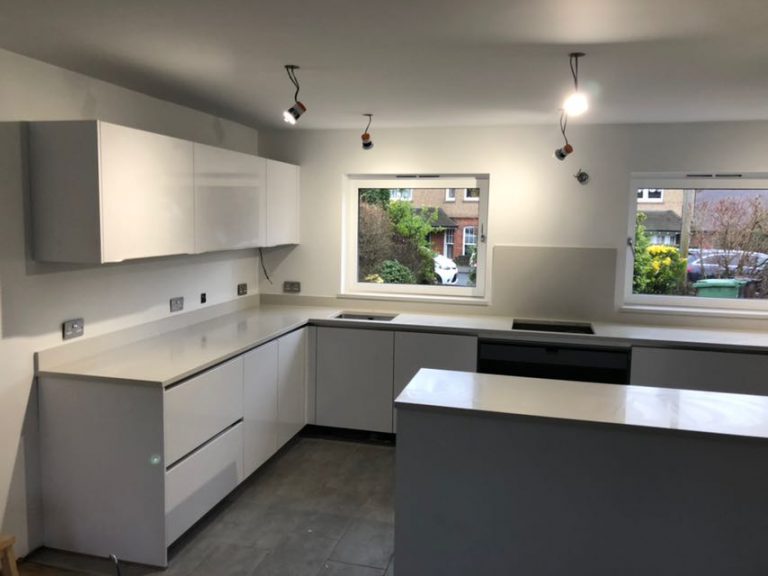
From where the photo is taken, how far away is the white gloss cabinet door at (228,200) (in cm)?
329

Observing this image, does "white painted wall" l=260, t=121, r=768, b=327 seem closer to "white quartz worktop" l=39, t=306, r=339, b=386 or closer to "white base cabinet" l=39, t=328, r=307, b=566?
"white quartz worktop" l=39, t=306, r=339, b=386

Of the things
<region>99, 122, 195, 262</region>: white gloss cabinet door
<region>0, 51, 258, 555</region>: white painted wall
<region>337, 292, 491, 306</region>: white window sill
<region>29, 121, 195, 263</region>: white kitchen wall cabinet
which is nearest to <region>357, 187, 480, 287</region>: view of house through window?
<region>337, 292, 491, 306</region>: white window sill

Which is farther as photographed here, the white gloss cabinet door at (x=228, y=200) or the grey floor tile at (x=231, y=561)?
the white gloss cabinet door at (x=228, y=200)

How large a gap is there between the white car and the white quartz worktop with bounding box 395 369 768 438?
2.20 meters

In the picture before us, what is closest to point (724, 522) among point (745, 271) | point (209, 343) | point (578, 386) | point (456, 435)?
point (578, 386)

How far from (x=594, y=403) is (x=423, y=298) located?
2499mm

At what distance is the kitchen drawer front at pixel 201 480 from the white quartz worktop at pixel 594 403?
119 cm

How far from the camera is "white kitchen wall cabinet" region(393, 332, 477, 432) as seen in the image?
12.5ft

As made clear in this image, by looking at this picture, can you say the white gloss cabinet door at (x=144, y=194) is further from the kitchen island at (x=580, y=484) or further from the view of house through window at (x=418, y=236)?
the view of house through window at (x=418, y=236)

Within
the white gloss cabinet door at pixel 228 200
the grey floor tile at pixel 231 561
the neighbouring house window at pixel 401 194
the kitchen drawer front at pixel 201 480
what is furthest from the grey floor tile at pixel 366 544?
the neighbouring house window at pixel 401 194

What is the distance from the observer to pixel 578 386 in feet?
7.48

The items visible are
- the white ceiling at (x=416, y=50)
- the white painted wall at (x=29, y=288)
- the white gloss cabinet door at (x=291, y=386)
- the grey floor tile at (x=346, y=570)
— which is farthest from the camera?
the white gloss cabinet door at (x=291, y=386)

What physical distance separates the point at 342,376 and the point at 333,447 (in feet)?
1.58

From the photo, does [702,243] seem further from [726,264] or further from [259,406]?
[259,406]
